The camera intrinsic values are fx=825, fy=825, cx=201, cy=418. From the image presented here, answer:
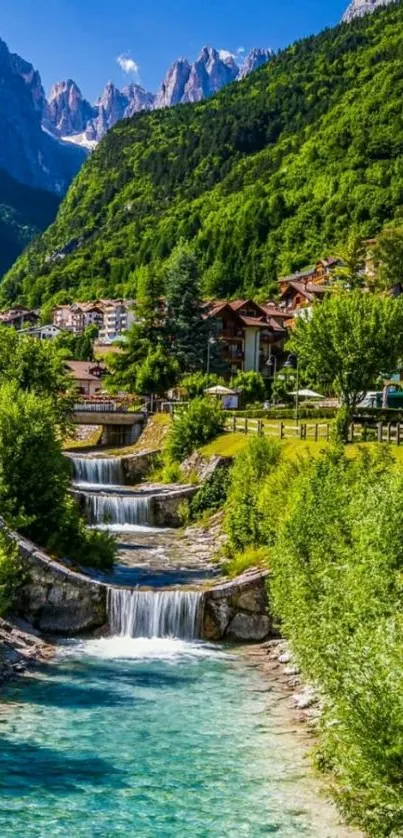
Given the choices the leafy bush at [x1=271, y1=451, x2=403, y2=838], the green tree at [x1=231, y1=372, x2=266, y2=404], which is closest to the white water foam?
the leafy bush at [x1=271, y1=451, x2=403, y2=838]

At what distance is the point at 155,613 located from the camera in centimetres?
2947

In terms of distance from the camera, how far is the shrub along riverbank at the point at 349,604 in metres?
12.3

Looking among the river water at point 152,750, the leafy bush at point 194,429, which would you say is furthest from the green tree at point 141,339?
the river water at point 152,750

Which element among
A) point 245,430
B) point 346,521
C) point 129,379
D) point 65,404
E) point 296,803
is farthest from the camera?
point 129,379

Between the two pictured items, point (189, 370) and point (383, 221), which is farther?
point (383, 221)

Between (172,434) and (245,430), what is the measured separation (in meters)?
5.77

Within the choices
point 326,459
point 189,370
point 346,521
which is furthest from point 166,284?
point 346,521

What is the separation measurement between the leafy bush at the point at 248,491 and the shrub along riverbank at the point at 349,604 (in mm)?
438

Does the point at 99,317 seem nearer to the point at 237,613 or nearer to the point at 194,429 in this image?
the point at 194,429

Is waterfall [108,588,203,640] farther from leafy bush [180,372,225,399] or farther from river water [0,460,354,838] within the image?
leafy bush [180,372,225,399]

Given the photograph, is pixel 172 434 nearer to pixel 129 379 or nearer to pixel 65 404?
pixel 65 404

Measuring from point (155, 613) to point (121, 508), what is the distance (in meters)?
20.0

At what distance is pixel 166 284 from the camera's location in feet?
305

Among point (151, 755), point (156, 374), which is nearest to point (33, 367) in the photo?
point (156, 374)
